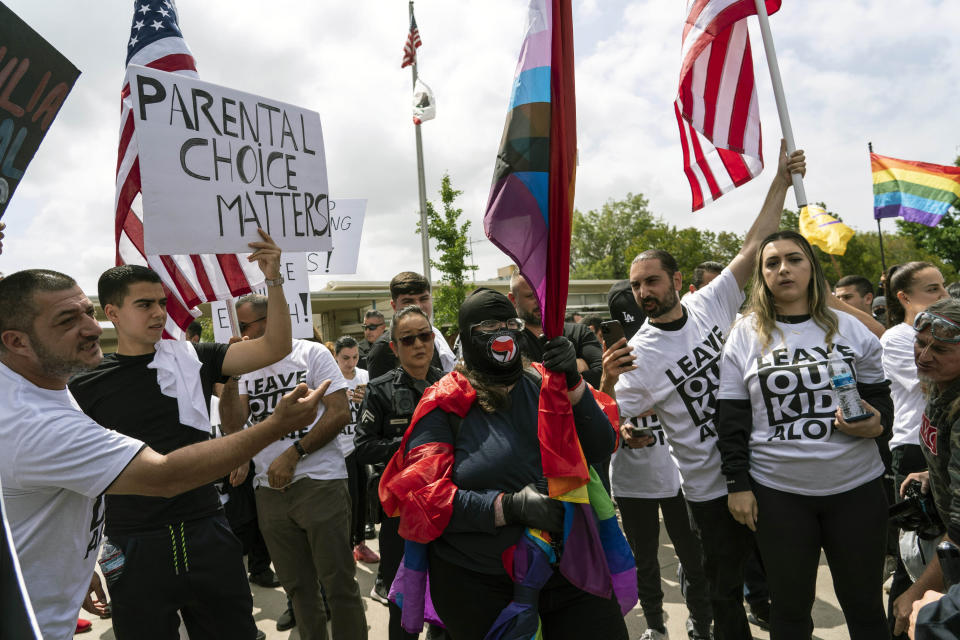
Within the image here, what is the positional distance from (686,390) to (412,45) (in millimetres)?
14673

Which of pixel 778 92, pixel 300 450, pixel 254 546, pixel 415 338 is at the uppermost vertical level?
pixel 778 92

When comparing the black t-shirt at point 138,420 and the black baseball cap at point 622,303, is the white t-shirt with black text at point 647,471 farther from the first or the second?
the black t-shirt at point 138,420

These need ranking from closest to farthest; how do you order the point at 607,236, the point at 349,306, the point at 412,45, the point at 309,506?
1. the point at 309,506
2. the point at 412,45
3. the point at 349,306
4. the point at 607,236

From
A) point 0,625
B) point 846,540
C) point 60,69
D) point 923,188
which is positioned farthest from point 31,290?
point 923,188

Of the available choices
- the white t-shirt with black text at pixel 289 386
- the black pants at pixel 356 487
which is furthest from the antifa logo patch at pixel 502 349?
the black pants at pixel 356 487

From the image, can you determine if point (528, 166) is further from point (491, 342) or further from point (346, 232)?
point (346, 232)

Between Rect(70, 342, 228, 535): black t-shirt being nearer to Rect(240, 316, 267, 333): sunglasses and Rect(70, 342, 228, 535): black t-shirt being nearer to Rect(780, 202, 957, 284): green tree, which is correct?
Rect(240, 316, 267, 333): sunglasses

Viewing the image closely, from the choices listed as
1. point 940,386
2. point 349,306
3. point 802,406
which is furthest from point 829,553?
point 349,306

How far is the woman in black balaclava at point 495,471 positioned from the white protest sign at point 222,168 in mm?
1263

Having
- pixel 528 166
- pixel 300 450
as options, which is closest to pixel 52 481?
pixel 528 166

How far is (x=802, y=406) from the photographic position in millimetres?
2920

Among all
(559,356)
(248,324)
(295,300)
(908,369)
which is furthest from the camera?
(295,300)

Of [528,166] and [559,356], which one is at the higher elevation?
[528,166]

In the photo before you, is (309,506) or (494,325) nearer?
(494,325)
